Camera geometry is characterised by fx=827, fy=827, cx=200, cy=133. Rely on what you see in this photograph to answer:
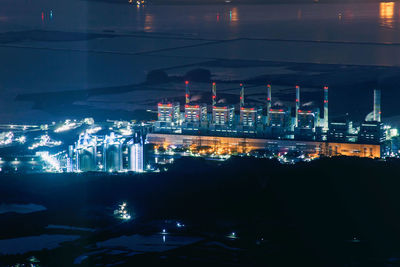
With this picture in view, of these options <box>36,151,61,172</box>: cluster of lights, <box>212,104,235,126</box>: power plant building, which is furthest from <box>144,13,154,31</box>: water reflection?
<box>36,151,61,172</box>: cluster of lights

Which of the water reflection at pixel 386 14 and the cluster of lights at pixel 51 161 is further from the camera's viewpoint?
the water reflection at pixel 386 14

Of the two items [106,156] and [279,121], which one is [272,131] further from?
[106,156]

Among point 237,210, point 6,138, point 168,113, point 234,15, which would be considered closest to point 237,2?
point 234,15

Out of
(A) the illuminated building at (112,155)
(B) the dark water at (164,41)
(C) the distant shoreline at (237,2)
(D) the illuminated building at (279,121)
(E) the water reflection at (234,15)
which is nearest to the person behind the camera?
(A) the illuminated building at (112,155)

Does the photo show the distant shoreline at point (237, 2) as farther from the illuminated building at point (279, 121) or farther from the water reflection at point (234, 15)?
the illuminated building at point (279, 121)

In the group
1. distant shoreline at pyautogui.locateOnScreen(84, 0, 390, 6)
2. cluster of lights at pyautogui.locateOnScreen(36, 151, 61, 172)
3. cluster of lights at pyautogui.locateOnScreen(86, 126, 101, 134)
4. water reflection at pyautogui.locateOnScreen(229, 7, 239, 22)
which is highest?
distant shoreline at pyautogui.locateOnScreen(84, 0, 390, 6)

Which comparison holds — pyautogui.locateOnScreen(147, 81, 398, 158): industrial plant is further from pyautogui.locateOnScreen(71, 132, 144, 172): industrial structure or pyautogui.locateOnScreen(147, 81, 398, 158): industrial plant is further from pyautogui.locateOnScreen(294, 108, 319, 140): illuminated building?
pyautogui.locateOnScreen(71, 132, 144, 172): industrial structure

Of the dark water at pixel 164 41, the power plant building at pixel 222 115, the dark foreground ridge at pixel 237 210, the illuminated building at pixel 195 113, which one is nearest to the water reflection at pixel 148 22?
the dark water at pixel 164 41
